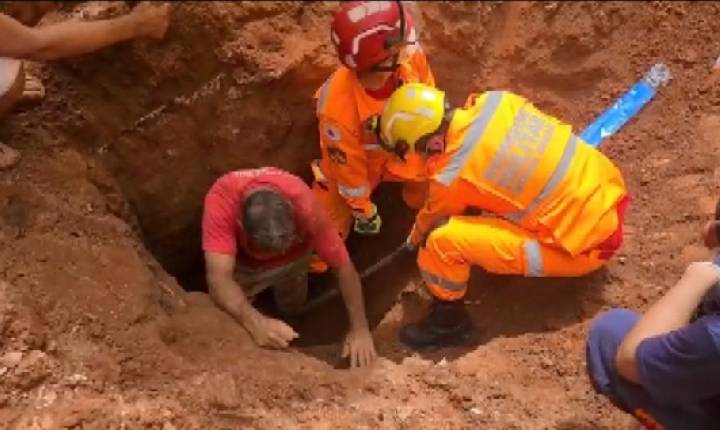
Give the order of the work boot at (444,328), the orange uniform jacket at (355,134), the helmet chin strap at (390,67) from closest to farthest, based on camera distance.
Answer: the work boot at (444,328) < the helmet chin strap at (390,67) < the orange uniform jacket at (355,134)

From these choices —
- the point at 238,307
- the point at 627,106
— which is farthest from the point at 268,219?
the point at 627,106

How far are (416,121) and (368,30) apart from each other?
504 mm

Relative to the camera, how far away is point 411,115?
3.59 m

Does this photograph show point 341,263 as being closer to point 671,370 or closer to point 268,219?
point 268,219

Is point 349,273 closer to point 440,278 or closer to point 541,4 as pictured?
point 440,278

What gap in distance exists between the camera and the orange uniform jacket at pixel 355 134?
161 inches

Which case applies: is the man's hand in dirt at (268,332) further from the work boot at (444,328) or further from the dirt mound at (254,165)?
the work boot at (444,328)

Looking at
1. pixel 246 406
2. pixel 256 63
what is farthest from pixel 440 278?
pixel 256 63

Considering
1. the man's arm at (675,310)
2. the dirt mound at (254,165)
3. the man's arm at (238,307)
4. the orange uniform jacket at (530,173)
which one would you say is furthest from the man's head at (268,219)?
the man's arm at (675,310)

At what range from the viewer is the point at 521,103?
3682 mm

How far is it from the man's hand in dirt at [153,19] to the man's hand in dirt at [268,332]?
136 cm

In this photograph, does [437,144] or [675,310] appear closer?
[675,310]

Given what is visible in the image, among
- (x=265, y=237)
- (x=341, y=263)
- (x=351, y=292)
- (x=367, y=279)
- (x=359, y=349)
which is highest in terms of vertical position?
(x=265, y=237)

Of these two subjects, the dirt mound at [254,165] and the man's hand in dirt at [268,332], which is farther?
the man's hand in dirt at [268,332]
